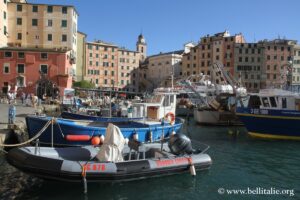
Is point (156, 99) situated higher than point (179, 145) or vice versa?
point (156, 99)

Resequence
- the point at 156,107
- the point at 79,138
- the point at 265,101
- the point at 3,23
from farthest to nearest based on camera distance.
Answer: the point at 3,23 < the point at 265,101 < the point at 156,107 < the point at 79,138

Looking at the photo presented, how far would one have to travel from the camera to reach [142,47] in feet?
423

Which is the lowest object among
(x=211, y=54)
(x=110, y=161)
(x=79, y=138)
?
(x=110, y=161)

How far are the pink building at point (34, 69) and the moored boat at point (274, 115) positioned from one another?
3254 cm

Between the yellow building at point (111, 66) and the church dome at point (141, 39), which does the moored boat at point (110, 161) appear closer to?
the yellow building at point (111, 66)

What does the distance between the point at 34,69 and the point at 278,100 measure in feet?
126

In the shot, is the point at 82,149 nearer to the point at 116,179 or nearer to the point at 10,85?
the point at 116,179

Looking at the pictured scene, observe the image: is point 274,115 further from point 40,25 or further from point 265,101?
point 40,25

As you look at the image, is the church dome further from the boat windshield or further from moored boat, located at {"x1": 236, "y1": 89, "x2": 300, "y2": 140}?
moored boat, located at {"x1": 236, "y1": 89, "x2": 300, "y2": 140}

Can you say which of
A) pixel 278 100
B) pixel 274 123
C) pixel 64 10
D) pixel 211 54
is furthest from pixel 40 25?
pixel 211 54

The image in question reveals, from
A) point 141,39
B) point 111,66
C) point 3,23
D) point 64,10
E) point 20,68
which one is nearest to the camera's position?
point 20,68

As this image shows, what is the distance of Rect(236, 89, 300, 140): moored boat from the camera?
82.1ft

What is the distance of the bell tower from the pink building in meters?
76.6

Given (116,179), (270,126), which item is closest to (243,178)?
(116,179)
